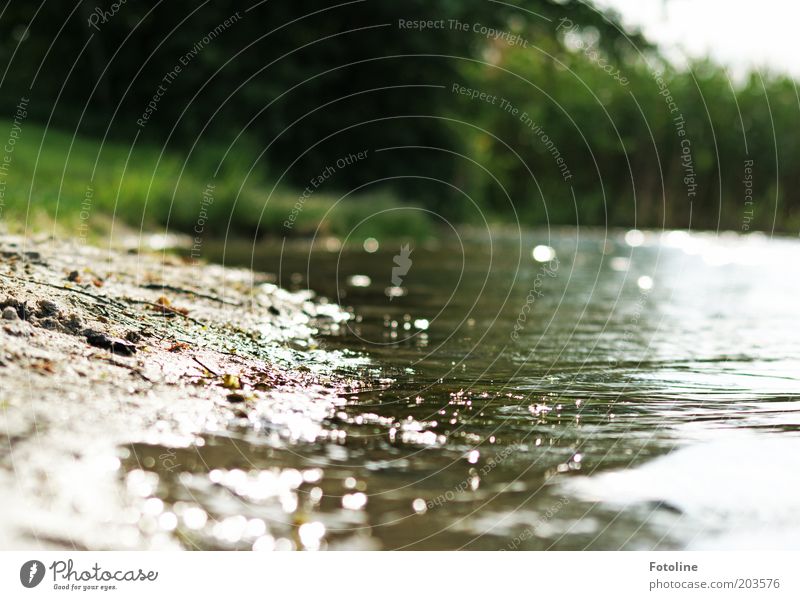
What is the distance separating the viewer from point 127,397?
4.25 m

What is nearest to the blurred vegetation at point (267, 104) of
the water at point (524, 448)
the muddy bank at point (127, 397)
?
the muddy bank at point (127, 397)

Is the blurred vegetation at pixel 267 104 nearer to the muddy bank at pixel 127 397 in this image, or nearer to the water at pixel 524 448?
the muddy bank at pixel 127 397

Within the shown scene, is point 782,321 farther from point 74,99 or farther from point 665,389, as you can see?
point 74,99

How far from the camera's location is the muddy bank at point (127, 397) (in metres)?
3.13

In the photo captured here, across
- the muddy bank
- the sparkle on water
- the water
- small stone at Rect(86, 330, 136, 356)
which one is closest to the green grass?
the muddy bank

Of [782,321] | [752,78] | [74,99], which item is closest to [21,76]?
[74,99]

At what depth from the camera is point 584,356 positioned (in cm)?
699

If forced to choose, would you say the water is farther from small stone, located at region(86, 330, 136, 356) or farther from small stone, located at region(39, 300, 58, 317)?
small stone, located at region(39, 300, 58, 317)

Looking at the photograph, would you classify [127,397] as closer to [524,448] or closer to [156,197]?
[524,448]

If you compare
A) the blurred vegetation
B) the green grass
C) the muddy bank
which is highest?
the blurred vegetation

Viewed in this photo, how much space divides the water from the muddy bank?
0.29ft

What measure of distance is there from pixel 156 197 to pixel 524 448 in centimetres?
1503

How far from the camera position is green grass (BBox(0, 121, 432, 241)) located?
13750 mm

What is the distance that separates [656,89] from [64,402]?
165ft
